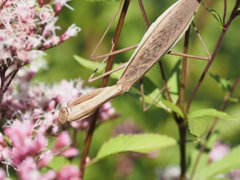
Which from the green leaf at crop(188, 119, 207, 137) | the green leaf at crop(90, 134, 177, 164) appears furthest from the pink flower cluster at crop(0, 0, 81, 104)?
the green leaf at crop(188, 119, 207, 137)

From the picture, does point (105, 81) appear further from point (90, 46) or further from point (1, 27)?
point (90, 46)

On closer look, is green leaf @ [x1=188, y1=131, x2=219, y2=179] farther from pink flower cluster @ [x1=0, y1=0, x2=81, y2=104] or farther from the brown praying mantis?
pink flower cluster @ [x1=0, y1=0, x2=81, y2=104]

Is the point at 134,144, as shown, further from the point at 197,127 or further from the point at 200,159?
the point at 200,159

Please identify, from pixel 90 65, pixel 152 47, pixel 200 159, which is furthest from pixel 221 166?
pixel 90 65

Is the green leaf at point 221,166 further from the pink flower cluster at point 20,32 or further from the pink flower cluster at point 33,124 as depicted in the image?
the pink flower cluster at point 20,32

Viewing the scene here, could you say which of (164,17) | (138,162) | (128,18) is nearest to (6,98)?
(164,17)
